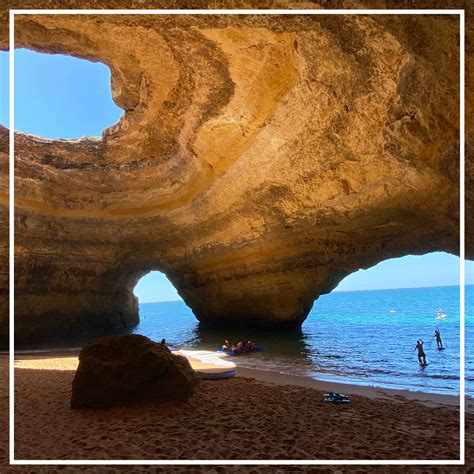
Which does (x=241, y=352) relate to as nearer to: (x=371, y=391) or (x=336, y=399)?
(x=371, y=391)

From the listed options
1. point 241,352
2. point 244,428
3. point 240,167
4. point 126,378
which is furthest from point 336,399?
point 240,167

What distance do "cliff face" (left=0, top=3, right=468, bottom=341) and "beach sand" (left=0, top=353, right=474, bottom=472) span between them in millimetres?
4795

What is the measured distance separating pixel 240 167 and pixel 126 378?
7.46 meters

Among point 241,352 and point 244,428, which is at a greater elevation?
point 244,428

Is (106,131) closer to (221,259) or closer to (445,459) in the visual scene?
(221,259)

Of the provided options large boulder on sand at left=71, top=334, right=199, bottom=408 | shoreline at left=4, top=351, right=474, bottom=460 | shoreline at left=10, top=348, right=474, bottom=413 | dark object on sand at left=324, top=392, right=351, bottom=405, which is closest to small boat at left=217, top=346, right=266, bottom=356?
shoreline at left=10, top=348, right=474, bottom=413

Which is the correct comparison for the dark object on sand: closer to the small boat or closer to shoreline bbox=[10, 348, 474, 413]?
shoreline bbox=[10, 348, 474, 413]

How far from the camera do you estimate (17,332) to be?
14633mm

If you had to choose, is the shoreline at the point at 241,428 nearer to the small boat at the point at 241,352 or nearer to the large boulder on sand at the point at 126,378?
the large boulder on sand at the point at 126,378

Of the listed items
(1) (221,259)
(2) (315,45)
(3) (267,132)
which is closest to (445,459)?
(2) (315,45)

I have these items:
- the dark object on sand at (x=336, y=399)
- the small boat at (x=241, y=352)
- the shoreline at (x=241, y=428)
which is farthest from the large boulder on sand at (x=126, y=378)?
the small boat at (x=241, y=352)

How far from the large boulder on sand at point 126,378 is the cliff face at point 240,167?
4.30 metres

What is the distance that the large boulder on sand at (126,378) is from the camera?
4.25m

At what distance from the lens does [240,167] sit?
10.6 metres
